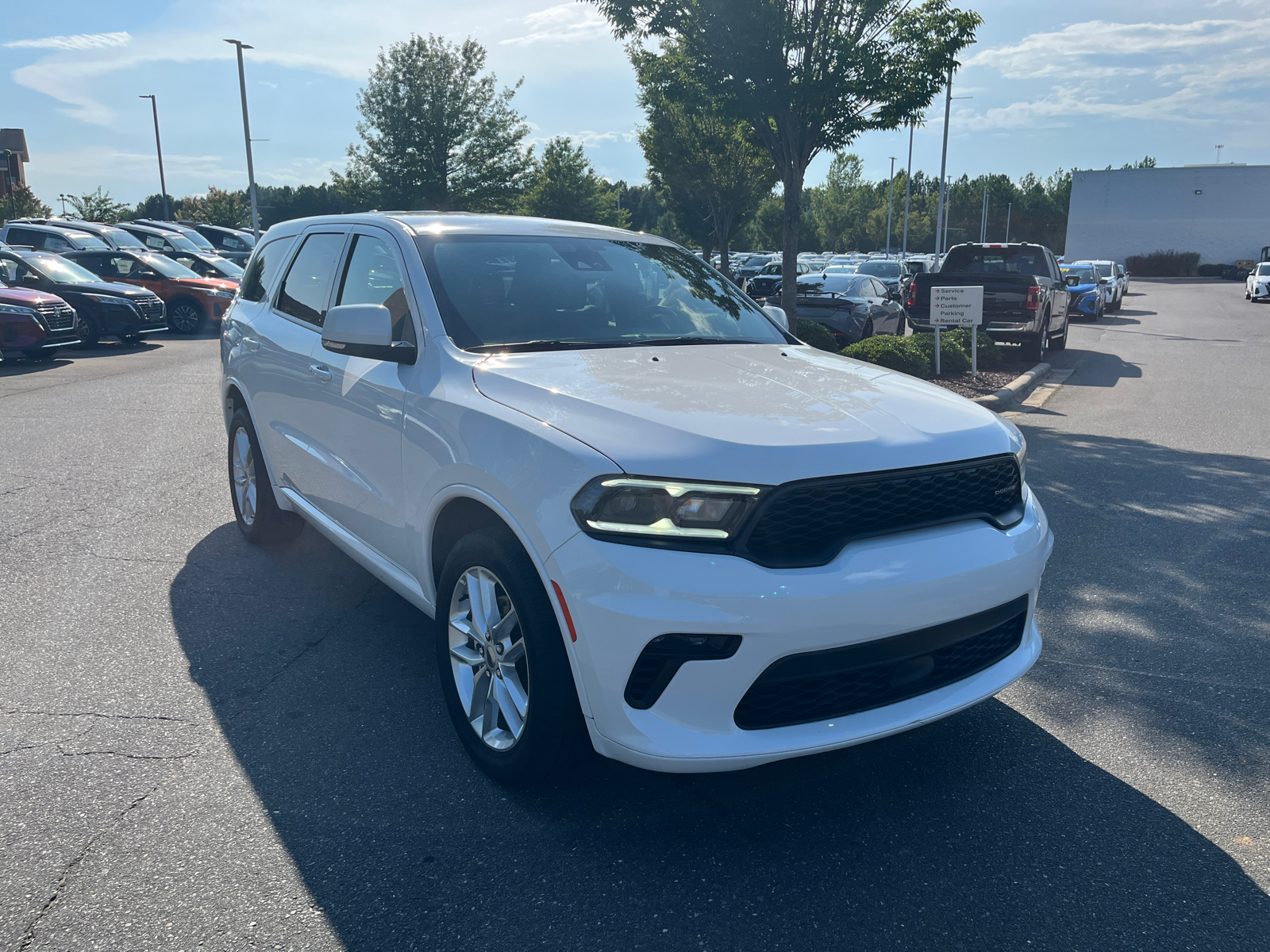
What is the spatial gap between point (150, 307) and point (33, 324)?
377cm

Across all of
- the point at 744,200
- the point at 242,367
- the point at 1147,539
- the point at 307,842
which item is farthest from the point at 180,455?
the point at 744,200

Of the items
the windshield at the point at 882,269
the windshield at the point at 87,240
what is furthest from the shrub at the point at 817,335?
the windshield at the point at 87,240

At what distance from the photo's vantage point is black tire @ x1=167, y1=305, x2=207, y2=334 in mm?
20172

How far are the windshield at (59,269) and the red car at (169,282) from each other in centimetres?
190

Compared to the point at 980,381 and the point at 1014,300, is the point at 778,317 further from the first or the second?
the point at 1014,300

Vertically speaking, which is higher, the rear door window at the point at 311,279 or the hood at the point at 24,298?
the rear door window at the point at 311,279

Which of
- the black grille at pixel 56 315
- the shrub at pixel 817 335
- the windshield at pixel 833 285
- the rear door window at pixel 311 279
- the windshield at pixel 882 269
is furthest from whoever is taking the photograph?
the windshield at pixel 882 269

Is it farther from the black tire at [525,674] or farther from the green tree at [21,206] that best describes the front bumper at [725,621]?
the green tree at [21,206]

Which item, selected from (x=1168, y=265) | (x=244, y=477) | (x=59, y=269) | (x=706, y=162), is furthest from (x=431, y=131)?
(x=1168, y=265)

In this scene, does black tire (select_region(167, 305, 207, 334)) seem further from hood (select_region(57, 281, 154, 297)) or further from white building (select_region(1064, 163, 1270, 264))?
white building (select_region(1064, 163, 1270, 264))

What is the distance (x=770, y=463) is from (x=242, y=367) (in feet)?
12.6

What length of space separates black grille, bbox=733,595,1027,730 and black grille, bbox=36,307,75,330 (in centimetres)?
1556

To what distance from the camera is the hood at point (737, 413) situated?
2.54 meters

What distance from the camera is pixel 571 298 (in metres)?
3.88
